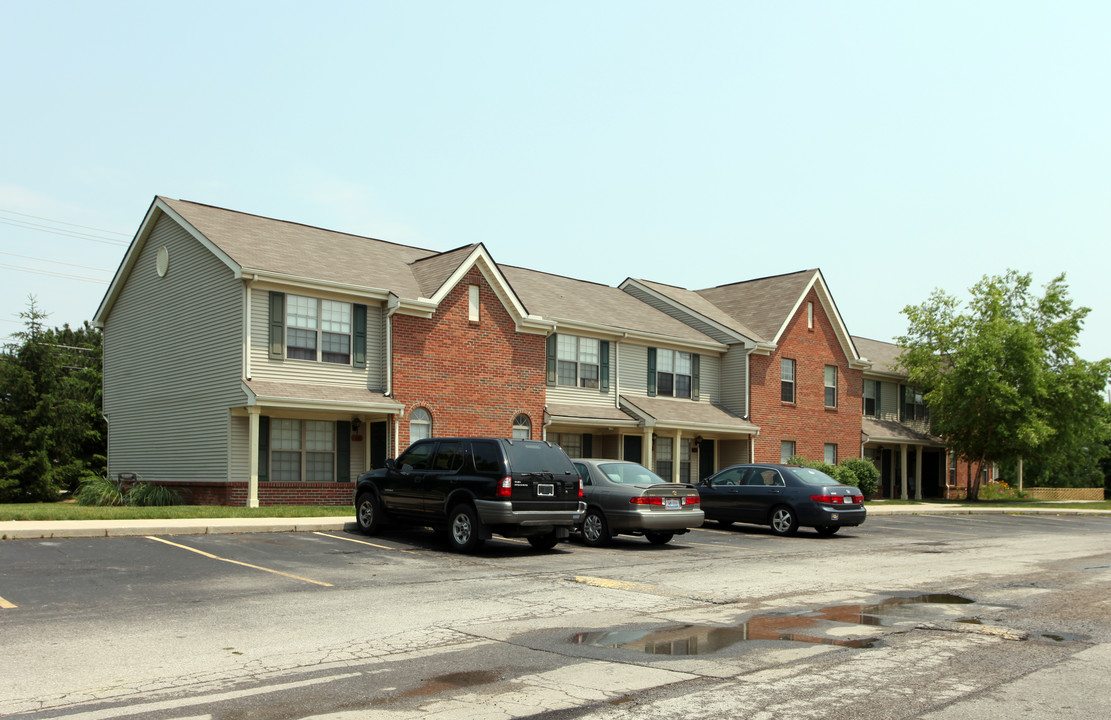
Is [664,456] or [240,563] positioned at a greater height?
[664,456]

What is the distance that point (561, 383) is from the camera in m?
29.8

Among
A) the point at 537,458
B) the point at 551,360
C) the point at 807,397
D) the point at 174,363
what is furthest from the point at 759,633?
the point at 807,397

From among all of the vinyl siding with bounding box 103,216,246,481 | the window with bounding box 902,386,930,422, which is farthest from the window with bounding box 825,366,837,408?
the vinyl siding with bounding box 103,216,246,481

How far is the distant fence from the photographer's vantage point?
5197cm

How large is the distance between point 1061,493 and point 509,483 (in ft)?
164

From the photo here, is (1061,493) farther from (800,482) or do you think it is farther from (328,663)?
(328,663)

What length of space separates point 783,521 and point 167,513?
43.7 ft

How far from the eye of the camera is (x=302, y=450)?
78.4 ft

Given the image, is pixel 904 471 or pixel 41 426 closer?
pixel 41 426

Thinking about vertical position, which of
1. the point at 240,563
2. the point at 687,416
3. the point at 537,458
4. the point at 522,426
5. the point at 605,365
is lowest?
the point at 240,563

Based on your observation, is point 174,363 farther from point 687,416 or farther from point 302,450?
point 687,416

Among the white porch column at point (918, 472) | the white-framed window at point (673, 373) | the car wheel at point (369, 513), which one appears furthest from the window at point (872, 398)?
the car wheel at point (369, 513)

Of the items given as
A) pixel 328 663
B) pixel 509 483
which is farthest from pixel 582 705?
pixel 509 483

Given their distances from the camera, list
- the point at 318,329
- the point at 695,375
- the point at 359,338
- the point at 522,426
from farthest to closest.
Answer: the point at 695,375
the point at 522,426
the point at 359,338
the point at 318,329
